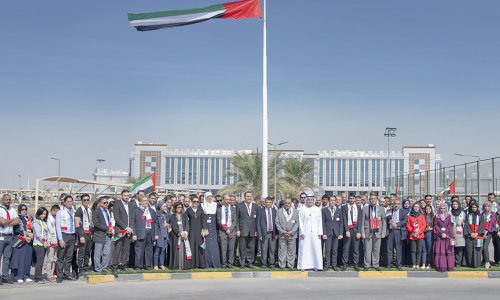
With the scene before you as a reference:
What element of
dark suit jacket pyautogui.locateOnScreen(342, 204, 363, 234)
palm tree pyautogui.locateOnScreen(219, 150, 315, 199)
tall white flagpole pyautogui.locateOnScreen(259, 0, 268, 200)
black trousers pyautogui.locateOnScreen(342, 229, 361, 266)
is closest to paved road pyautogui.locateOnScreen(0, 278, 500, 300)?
black trousers pyautogui.locateOnScreen(342, 229, 361, 266)

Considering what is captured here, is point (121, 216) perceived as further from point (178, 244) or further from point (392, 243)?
point (392, 243)

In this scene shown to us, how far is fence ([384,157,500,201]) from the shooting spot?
22766 millimetres

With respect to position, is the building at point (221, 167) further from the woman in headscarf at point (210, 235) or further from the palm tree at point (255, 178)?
the woman in headscarf at point (210, 235)

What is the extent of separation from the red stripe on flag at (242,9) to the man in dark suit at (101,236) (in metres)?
8.27

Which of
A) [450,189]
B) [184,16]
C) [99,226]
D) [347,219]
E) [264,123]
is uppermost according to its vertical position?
[184,16]

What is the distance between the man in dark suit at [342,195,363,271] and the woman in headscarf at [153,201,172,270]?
4.41 metres

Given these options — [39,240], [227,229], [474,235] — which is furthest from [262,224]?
[39,240]

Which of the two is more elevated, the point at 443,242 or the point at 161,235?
the point at 161,235

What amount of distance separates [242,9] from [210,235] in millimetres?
8097

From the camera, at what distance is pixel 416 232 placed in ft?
47.7

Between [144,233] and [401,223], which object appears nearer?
[144,233]

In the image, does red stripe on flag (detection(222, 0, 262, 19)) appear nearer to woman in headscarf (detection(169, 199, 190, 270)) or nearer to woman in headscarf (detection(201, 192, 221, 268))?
woman in headscarf (detection(201, 192, 221, 268))

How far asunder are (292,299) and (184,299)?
194 cm

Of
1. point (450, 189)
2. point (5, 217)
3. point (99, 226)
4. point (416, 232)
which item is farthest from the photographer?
point (450, 189)
